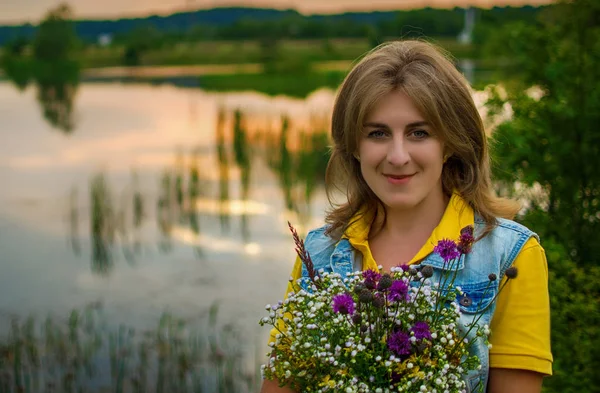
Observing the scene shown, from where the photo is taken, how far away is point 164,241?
471 inches

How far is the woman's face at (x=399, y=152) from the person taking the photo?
2334 millimetres

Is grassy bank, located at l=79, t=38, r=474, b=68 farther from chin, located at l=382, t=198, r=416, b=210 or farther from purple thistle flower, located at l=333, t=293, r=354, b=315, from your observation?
purple thistle flower, located at l=333, t=293, r=354, b=315

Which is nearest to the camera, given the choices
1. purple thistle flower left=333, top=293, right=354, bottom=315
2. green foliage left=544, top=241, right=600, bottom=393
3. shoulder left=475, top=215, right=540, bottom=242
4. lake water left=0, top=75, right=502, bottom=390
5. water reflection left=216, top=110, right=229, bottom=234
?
purple thistle flower left=333, top=293, right=354, bottom=315

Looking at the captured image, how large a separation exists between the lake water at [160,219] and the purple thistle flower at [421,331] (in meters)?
5.83

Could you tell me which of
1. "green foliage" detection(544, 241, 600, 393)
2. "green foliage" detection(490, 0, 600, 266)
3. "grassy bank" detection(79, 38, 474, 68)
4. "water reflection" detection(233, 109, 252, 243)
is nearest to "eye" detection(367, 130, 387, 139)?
"green foliage" detection(544, 241, 600, 393)

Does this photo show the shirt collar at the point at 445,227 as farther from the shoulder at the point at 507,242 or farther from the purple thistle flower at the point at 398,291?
the purple thistle flower at the point at 398,291

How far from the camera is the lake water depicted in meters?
9.85

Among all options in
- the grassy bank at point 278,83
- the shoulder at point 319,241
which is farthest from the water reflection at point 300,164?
the grassy bank at point 278,83

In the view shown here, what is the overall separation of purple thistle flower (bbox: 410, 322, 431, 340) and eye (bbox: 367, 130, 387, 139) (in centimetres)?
64

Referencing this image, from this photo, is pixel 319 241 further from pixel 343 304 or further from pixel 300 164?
pixel 300 164

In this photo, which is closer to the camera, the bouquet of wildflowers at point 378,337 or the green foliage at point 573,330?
the bouquet of wildflowers at point 378,337

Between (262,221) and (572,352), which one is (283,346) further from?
(262,221)

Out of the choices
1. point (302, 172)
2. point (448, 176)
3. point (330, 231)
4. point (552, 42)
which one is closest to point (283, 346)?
point (330, 231)

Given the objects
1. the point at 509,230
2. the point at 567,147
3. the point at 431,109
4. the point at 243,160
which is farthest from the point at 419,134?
the point at 243,160
